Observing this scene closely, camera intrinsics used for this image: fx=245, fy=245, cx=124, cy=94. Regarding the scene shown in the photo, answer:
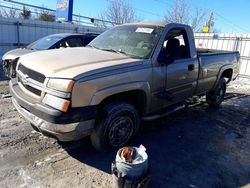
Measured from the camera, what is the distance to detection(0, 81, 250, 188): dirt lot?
126 inches

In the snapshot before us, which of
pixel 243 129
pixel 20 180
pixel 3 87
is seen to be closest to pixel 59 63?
pixel 20 180

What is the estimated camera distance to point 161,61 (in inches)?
160

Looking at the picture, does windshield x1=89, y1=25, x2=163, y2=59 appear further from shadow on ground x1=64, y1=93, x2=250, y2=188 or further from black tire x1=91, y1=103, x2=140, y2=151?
shadow on ground x1=64, y1=93, x2=250, y2=188

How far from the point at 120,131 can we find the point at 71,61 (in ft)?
4.23

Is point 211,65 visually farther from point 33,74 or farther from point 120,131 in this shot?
point 33,74

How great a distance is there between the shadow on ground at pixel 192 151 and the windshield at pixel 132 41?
1560 millimetres

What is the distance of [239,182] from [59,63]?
2.94 m

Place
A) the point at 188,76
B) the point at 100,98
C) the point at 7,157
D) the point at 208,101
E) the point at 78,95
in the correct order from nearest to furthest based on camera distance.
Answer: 1. the point at 78,95
2. the point at 100,98
3. the point at 7,157
4. the point at 188,76
5. the point at 208,101

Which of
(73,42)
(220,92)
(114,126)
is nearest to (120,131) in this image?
(114,126)

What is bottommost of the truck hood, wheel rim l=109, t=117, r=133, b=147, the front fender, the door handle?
wheel rim l=109, t=117, r=133, b=147

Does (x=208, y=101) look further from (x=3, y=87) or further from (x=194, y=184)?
(x=3, y=87)

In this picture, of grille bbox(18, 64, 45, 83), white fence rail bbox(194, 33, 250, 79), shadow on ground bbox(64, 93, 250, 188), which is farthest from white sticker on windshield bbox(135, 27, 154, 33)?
white fence rail bbox(194, 33, 250, 79)

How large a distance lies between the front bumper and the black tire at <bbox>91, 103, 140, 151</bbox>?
0.26 m

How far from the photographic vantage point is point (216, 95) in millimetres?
6547
